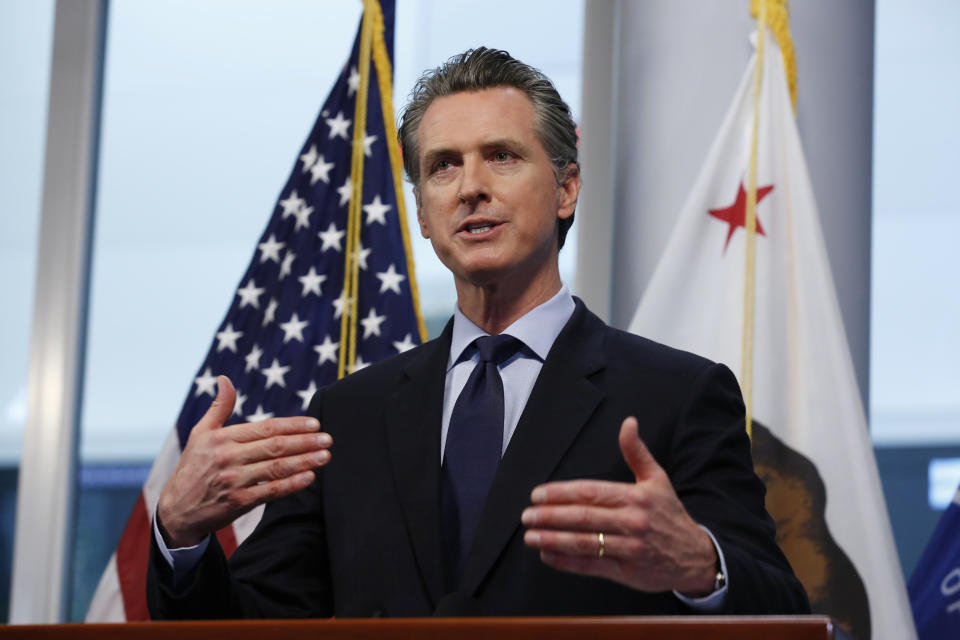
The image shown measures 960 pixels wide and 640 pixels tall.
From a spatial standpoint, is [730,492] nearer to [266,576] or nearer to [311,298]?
[266,576]

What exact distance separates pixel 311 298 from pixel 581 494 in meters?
1.87

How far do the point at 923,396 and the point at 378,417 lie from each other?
1802 mm

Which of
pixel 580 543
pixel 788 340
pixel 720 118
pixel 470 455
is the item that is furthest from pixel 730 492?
pixel 720 118

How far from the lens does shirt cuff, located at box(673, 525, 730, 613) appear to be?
1.19 meters

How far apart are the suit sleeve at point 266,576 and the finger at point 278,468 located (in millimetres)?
156

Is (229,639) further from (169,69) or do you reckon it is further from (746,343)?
(169,69)

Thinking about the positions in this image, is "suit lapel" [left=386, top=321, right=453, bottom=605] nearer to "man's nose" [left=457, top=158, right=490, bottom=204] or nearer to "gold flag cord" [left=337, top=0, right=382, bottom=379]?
"man's nose" [left=457, top=158, right=490, bottom=204]

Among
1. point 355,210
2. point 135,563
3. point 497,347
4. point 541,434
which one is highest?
point 355,210

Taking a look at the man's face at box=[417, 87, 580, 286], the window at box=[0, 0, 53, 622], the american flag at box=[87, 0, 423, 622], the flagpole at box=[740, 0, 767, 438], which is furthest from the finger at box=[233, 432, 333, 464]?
the window at box=[0, 0, 53, 622]

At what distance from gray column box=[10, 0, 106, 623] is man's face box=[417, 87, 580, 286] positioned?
1.94 meters

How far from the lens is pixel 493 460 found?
152 cm

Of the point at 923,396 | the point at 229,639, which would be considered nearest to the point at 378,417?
the point at 229,639

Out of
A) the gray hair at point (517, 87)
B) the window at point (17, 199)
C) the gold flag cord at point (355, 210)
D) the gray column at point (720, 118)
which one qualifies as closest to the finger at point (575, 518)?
the gray hair at point (517, 87)

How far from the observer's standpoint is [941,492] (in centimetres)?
294
